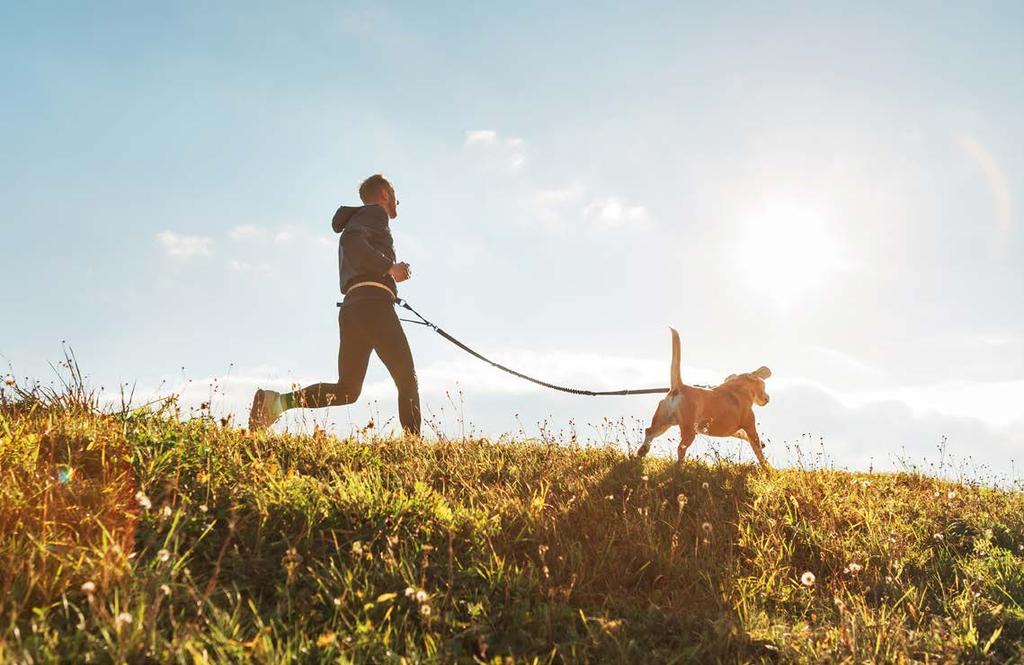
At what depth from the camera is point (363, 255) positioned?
7.54 meters

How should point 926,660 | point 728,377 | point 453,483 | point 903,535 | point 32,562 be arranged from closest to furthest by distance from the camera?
point 32,562 → point 926,660 → point 453,483 → point 903,535 → point 728,377

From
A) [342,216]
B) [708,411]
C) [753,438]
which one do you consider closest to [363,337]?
[342,216]

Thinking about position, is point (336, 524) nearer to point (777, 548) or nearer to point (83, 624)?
point (83, 624)

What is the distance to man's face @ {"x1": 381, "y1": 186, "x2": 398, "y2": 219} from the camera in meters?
8.21

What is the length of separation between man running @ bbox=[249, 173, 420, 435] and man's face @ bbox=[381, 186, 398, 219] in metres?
0.52

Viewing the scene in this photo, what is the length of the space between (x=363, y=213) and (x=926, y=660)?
6182 millimetres

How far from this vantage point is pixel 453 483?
19.2 feet

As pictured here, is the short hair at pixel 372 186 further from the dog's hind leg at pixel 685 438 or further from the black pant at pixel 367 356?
the dog's hind leg at pixel 685 438

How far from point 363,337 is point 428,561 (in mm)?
3589

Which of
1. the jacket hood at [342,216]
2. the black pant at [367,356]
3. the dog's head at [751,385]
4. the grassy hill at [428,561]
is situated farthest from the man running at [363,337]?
the dog's head at [751,385]

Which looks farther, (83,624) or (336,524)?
(336,524)

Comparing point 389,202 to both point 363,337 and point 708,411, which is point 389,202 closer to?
point 363,337

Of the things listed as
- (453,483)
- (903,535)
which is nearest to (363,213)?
(453,483)

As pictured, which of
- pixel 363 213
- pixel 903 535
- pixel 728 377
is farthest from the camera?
pixel 728 377
